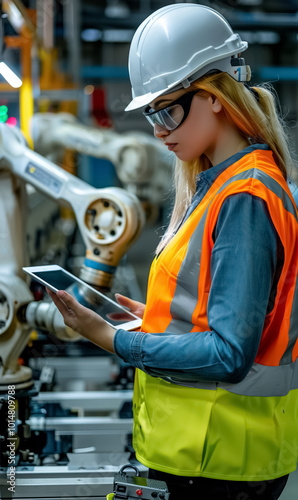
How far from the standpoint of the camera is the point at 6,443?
5.65 ft

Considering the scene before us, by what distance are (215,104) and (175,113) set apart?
7cm

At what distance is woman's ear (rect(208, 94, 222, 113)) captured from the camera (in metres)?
1.05

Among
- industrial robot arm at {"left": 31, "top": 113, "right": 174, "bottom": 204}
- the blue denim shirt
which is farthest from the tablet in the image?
industrial robot arm at {"left": 31, "top": 113, "right": 174, "bottom": 204}

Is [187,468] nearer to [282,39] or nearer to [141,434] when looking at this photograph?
[141,434]

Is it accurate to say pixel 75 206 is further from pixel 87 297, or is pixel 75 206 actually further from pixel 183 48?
pixel 183 48

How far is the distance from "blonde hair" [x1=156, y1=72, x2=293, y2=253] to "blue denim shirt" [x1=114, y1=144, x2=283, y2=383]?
17 cm

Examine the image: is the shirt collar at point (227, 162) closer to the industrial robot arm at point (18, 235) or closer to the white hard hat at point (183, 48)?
the white hard hat at point (183, 48)

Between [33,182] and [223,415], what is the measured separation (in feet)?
3.23

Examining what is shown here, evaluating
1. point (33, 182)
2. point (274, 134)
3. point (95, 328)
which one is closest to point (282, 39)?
point (33, 182)

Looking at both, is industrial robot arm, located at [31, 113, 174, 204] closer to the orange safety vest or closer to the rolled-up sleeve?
the orange safety vest

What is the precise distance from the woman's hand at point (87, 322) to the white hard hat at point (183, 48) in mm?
373


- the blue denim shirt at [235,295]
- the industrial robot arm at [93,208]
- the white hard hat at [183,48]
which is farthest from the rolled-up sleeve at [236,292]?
the industrial robot arm at [93,208]

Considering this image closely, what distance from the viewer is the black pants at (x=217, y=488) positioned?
1137 millimetres

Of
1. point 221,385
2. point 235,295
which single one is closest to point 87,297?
point 221,385
